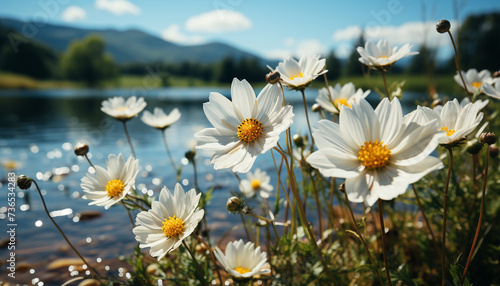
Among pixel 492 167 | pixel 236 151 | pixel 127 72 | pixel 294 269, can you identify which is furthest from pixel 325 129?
pixel 127 72

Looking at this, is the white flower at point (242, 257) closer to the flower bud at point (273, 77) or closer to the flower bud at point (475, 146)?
the flower bud at point (273, 77)

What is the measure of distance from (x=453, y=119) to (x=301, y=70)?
21.6 inches

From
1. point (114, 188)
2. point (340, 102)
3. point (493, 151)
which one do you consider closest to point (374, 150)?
point (493, 151)

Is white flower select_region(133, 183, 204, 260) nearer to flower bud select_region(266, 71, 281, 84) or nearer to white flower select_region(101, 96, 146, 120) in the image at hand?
flower bud select_region(266, 71, 281, 84)

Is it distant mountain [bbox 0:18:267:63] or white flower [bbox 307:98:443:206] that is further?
distant mountain [bbox 0:18:267:63]

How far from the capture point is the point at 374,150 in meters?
0.83

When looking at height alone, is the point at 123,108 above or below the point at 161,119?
above

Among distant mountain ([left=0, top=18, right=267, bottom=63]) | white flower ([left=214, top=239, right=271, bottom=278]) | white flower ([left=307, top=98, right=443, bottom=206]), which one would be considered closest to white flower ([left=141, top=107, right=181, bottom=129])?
white flower ([left=214, top=239, right=271, bottom=278])

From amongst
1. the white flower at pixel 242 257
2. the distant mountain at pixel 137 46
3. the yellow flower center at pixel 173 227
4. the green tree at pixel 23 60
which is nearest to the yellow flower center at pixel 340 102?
the white flower at pixel 242 257

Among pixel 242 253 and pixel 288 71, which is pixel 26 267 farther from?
pixel 288 71

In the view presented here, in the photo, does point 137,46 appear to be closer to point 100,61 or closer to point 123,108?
point 100,61

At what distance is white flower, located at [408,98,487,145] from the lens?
2.67ft

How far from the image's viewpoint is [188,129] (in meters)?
9.88

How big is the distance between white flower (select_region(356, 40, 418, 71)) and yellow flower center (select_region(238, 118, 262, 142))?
470mm
